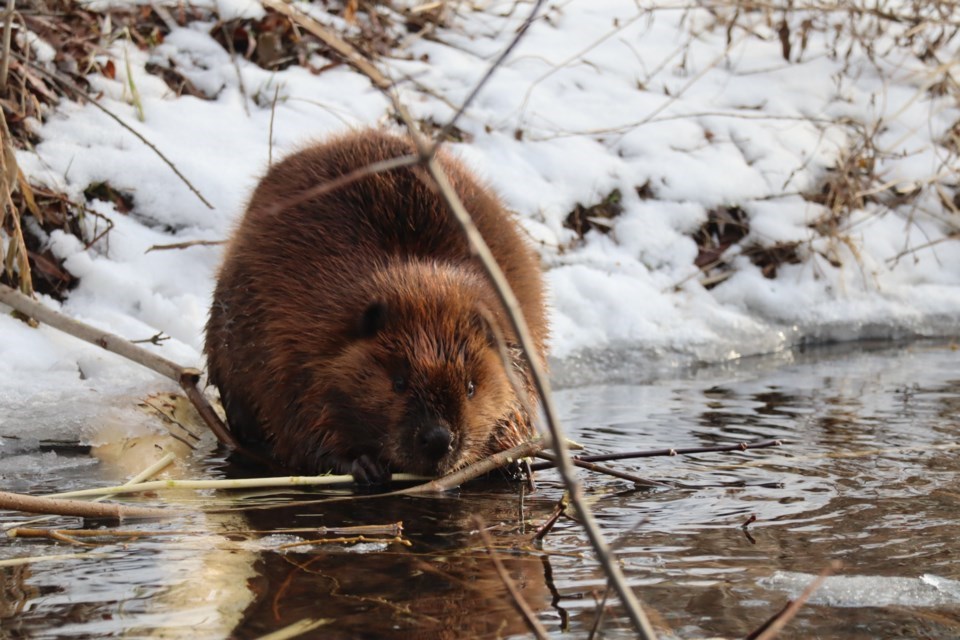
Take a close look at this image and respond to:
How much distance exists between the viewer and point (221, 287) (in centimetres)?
380

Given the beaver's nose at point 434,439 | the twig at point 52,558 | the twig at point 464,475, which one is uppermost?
the beaver's nose at point 434,439

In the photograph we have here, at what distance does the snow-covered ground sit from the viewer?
4.62 meters

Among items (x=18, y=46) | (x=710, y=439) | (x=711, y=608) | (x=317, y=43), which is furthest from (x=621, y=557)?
(x=317, y=43)

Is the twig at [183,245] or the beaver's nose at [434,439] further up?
the twig at [183,245]

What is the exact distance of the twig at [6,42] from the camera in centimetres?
375

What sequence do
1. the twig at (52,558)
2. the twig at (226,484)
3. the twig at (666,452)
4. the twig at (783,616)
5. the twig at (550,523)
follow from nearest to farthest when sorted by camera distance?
1. the twig at (783,616)
2. the twig at (52,558)
3. the twig at (550,523)
4. the twig at (226,484)
5. the twig at (666,452)

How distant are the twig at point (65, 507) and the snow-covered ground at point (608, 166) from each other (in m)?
1.16

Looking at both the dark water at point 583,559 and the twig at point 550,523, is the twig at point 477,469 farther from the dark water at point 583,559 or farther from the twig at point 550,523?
the twig at point 550,523

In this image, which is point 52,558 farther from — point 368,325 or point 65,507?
point 368,325

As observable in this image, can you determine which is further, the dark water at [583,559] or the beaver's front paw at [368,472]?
the beaver's front paw at [368,472]

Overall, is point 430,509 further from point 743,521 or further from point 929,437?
point 929,437

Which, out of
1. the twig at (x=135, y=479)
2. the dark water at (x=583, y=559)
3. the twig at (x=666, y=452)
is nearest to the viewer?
the dark water at (x=583, y=559)

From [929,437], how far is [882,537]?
1.23 m

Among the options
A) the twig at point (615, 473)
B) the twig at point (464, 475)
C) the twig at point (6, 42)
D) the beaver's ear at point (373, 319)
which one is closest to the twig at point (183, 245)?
the twig at point (6, 42)
